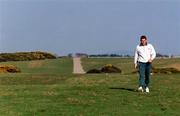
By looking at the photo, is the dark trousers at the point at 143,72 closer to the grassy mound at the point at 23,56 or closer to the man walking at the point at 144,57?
the man walking at the point at 144,57

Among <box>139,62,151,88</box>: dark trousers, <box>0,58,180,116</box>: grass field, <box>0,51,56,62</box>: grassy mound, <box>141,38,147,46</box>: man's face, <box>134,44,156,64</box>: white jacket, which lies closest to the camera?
<box>0,58,180,116</box>: grass field

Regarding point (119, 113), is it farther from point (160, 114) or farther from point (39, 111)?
point (39, 111)

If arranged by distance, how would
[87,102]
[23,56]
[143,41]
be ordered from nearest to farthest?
1. [87,102]
2. [143,41]
3. [23,56]

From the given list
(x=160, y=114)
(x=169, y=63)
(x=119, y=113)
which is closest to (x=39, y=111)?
(x=119, y=113)

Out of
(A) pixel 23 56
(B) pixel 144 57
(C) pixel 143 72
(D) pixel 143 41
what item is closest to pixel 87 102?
(C) pixel 143 72

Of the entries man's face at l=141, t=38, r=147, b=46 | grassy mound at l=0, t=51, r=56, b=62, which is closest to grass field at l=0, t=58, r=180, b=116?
man's face at l=141, t=38, r=147, b=46

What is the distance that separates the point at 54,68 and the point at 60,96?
184ft

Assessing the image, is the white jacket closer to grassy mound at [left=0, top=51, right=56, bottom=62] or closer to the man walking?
the man walking

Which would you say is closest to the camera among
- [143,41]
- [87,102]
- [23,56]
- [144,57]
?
[87,102]

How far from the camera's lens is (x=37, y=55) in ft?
326

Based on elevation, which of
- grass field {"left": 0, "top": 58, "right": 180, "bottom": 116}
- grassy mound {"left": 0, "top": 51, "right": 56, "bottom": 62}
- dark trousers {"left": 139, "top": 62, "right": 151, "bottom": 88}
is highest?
grassy mound {"left": 0, "top": 51, "right": 56, "bottom": 62}

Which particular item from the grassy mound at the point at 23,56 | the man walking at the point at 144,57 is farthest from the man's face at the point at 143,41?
the grassy mound at the point at 23,56

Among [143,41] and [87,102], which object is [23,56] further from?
[87,102]

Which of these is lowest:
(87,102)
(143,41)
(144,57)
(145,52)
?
(87,102)
